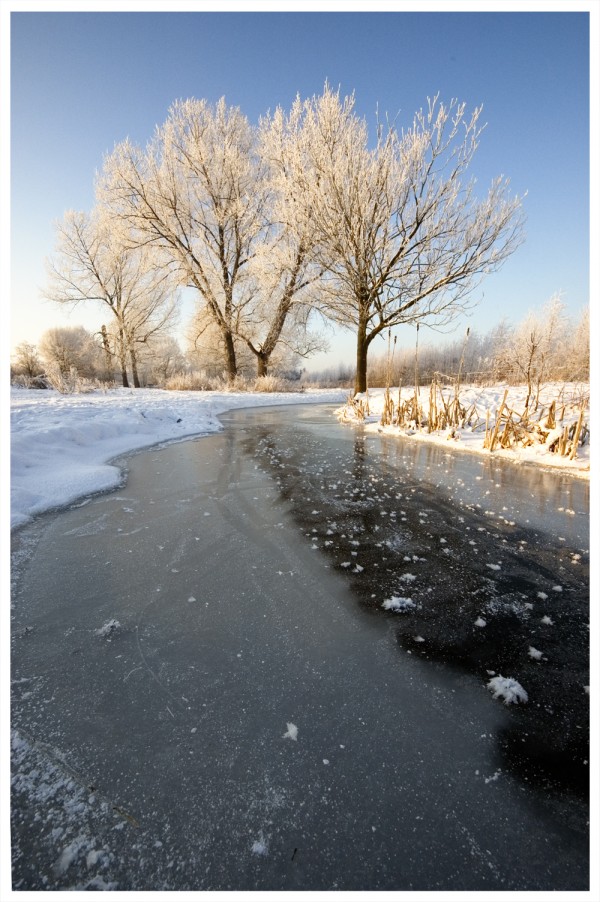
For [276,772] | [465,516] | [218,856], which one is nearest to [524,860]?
[276,772]

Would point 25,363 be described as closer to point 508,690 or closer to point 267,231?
point 267,231

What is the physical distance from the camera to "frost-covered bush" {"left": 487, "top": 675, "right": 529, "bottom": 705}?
4.52 feet


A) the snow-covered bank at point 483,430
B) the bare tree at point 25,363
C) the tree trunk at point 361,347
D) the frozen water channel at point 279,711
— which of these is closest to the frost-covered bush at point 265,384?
the tree trunk at point 361,347

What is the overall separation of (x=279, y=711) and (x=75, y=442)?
511cm

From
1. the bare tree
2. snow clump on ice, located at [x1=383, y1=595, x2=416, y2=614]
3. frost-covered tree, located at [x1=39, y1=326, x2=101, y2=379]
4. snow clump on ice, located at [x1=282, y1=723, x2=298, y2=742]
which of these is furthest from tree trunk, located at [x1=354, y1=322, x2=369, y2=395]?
frost-covered tree, located at [x1=39, y1=326, x2=101, y2=379]

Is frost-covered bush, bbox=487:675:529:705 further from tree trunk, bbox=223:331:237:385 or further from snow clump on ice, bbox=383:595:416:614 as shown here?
tree trunk, bbox=223:331:237:385

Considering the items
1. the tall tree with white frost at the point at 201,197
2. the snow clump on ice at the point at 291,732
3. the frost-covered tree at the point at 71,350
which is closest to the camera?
the snow clump on ice at the point at 291,732

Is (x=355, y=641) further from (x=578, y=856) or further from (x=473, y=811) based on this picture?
(x=578, y=856)

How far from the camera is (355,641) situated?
66.1 inches

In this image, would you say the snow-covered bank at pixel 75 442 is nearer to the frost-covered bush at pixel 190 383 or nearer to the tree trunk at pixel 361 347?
the tree trunk at pixel 361 347

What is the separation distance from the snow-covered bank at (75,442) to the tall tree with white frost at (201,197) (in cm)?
1045

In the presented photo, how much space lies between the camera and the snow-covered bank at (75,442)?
3453 mm
